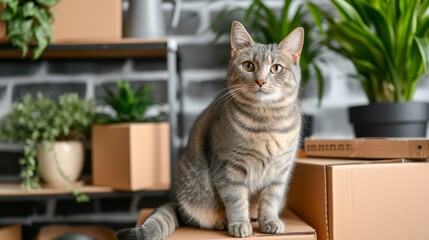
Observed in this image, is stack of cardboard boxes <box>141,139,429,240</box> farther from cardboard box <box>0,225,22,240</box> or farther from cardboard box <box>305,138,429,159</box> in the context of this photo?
cardboard box <box>0,225,22,240</box>

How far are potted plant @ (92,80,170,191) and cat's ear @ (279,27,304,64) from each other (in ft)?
1.60

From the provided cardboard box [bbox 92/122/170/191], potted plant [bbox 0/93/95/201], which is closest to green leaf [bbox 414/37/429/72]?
cardboard box [bbox 92/122/170/191]

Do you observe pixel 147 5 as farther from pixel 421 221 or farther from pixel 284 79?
pixel 421 221

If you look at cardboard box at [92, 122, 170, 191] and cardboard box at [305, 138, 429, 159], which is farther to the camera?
cardboard box at [92, 122, 170, 191]

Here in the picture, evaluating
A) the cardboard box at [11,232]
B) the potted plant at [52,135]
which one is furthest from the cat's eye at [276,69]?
the cardboard box at [11,232]

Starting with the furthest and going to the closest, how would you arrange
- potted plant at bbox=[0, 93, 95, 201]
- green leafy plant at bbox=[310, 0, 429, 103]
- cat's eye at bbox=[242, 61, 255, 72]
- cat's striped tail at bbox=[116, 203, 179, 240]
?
potted plant at bbox=[0, 93, 95, 201] < green leafy plant at bbox=[310, 0, 429, 103] < cat's eye at bbox=[242, 61, 255, 72] < cat's striped tail at bbox=[116, 203, 179, 240]

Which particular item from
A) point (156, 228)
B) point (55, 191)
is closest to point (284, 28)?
point (156, 228)

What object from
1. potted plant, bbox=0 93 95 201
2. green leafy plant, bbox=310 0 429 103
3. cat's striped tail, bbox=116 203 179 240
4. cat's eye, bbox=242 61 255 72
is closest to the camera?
cat's striped tail, bbox=116 203 179 240

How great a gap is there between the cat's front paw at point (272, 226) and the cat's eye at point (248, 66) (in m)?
0.37

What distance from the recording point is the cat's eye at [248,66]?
1.02 meters

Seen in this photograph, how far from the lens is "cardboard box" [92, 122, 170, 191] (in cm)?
125

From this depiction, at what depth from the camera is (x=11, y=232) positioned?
1.39 m

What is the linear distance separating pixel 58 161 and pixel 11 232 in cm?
31

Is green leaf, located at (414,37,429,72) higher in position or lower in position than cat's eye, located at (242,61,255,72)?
higher
